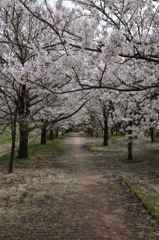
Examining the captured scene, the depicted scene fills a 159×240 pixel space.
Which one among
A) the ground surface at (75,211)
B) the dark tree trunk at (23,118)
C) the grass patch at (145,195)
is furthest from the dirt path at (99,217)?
the dark tree trunk at (23,118)

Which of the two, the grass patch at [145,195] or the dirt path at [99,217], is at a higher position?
the grass patch at [145,195]

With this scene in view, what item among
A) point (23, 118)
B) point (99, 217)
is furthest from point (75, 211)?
point (23, 118)

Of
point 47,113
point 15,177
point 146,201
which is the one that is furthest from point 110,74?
point 47,113

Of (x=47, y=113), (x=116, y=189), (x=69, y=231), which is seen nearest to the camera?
(x=69, y=231)

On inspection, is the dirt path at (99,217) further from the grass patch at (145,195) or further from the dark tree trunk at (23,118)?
the dark tree trunk at (23,118)

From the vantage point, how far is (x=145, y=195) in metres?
6.09

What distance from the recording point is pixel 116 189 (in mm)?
6809

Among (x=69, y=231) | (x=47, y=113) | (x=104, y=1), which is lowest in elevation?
(x=69, y=231)

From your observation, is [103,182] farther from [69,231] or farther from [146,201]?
[69,231]

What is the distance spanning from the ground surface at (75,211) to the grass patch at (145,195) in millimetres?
153

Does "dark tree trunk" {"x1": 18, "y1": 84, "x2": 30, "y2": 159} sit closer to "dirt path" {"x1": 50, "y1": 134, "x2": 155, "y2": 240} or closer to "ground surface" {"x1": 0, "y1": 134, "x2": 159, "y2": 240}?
"ground surface" {"x1": 0, "y1": 134, "x2": 159, "y2": 240}

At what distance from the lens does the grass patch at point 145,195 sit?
5023 millimetres

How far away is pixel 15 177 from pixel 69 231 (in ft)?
15.2

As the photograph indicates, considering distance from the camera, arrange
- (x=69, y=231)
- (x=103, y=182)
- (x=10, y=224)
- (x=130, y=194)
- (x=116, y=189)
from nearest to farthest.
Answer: (x=69, y=231), (x=10, y=224), (x=130, y=194), (x=116, y=189), (x=103, y=182)
